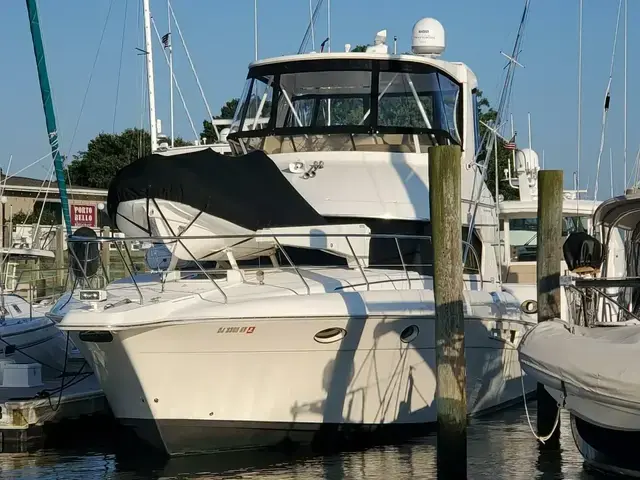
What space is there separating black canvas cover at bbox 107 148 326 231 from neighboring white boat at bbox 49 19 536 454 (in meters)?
0.02

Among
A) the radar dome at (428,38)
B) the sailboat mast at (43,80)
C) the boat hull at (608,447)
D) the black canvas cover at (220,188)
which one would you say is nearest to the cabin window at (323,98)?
the radar dome at (428,38)

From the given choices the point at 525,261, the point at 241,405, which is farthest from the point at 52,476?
the point at 525,261

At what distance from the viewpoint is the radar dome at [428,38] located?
1438 centimetres

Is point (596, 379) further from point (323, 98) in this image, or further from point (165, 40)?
point (165, 40)

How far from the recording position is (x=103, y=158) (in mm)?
48844

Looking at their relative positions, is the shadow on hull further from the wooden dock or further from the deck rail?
the wooden dock

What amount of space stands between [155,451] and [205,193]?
2.70 metres

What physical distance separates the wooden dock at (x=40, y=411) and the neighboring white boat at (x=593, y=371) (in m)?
5.61

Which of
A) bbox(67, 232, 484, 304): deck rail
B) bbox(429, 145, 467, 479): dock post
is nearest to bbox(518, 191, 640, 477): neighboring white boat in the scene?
bbox(429, 145, 467, 479): dock post

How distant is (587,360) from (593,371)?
158mm

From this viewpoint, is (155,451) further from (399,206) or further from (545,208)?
(545,208)

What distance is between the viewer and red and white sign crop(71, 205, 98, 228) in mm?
33875

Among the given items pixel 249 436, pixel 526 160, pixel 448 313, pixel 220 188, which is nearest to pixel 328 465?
pixel 249 436

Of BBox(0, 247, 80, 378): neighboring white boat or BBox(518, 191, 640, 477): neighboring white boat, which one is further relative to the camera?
BBox(0, 247, 80, 378): neighboring white boat
